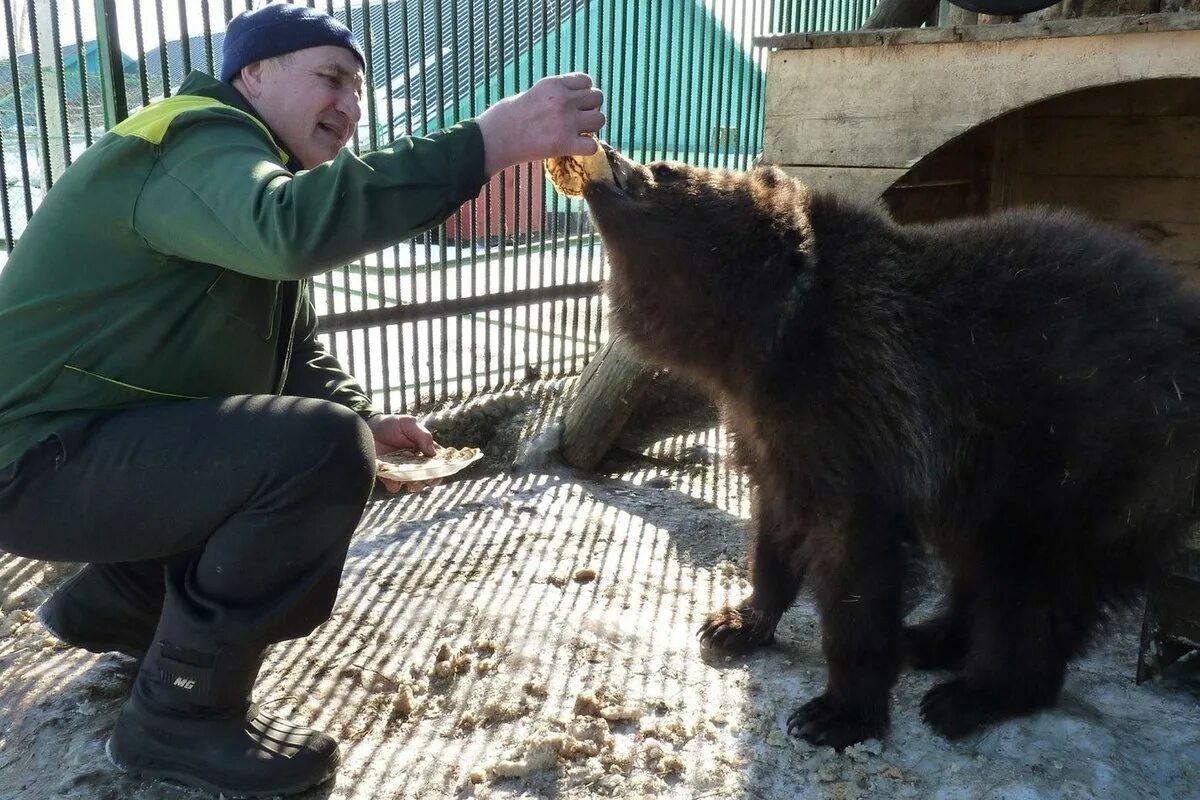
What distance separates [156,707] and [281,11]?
1.82 metres

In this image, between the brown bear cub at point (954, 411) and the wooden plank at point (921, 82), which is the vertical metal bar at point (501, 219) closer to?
the wooden plank at point (921, 82)

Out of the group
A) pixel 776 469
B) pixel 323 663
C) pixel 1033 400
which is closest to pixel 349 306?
pixel 323 663

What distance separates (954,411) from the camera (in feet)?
9.51

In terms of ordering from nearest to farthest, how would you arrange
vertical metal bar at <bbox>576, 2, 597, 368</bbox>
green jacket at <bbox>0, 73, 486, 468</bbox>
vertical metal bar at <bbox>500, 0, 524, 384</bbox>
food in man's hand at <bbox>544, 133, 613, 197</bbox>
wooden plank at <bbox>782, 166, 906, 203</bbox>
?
green jacket at <bbox>0, 73, 486, 468</bbox>, food in man's hand at <bbox>544, 133, 613, 197</bbox>, wooden plank at <bbox>782, 166, 906, 203</bbox>, vertical metal bar at <bbox>500, 0, 524, 384</bbox>, vertical metal bar at <bbox>576, 2, 597, 368</bbox>

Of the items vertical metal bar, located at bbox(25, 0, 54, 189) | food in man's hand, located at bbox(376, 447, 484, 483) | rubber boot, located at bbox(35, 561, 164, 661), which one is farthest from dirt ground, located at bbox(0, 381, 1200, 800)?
vertical metal bar, located at bbox(25, 0, 54, 189)

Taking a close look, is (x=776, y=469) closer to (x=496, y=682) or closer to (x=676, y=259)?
(x=676, y=259)

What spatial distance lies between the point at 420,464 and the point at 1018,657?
1.86 metres

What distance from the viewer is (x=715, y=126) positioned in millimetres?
7891

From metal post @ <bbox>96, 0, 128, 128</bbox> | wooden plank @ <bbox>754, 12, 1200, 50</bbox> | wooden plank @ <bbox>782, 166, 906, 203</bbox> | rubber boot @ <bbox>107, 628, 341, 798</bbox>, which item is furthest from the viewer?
wooden plank @ <bbox>782, 166, 906, 203</bbox>

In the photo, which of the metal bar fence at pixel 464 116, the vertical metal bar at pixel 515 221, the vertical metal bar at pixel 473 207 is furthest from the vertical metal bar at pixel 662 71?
the vertical metal bar at pixel 473 207

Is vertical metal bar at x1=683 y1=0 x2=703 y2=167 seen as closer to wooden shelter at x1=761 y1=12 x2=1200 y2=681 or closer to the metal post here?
wooden shelter at x1=761 y1=12 x2=1200 y2=681

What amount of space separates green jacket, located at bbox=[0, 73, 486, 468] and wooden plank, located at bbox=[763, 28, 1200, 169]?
284cm

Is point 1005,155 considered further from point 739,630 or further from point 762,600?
point 739,630

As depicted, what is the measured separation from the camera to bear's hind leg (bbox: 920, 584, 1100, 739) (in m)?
2.92
